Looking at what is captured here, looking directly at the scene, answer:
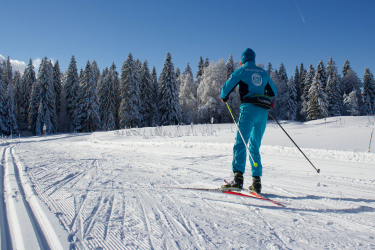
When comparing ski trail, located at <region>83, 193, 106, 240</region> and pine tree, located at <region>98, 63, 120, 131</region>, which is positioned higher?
pine tree, located at <region>98, 63, 120, 131</region>

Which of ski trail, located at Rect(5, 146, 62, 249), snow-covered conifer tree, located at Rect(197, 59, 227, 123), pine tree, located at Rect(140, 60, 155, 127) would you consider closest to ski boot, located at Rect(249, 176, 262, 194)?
ski trail, located at Rect(5, 146, 62, 249)

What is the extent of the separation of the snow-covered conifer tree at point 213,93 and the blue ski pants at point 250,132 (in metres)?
26.3

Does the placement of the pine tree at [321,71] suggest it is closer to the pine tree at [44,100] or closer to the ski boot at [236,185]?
the ski boot at [236,185]

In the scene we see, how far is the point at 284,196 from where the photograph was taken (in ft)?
8.16

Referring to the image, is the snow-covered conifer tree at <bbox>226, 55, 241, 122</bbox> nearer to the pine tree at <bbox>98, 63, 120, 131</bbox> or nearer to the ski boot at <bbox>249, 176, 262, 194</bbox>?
the pine tree at <bbox>98, 63, 120, 131</bbox>

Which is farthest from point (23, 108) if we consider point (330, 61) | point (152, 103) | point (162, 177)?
point (330, 61)

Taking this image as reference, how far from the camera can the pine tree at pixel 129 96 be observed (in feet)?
106

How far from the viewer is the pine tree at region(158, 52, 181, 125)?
105 ft

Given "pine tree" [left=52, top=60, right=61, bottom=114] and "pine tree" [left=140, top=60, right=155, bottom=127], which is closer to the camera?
"pine tree" [left=140, top=60, right=155, bottom=127]

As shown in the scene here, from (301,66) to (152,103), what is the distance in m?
41.1

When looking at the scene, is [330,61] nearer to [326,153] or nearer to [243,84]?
[326,153]

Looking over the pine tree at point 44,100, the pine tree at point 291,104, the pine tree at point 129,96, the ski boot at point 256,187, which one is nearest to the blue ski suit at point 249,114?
the ski boot at point 256,187

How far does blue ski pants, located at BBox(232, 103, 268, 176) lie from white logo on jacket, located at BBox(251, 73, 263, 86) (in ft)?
1.06

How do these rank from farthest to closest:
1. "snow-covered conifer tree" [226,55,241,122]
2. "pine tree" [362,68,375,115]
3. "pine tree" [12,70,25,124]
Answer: "pine tree" [12,70,25,124] < "pine tree" [362,68,375,115] < "snow-covered conifer tree" [226,55,241,122]
